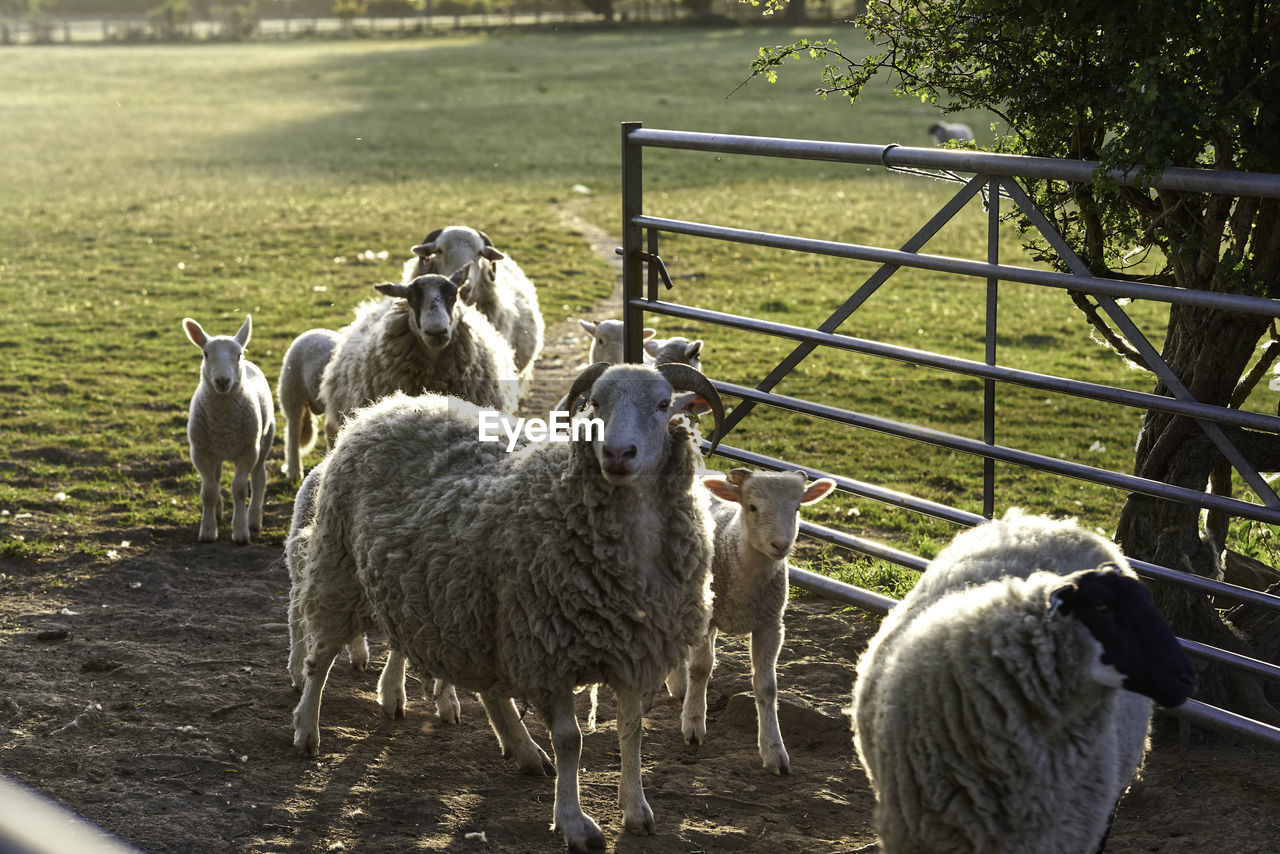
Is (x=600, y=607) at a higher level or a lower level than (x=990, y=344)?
lower

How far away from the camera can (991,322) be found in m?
5.02

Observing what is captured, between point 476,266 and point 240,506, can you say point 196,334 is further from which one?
point 476,266

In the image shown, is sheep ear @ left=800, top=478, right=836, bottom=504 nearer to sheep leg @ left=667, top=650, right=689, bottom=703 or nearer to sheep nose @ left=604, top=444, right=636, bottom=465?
sheep leg @ left=667, top=650, right=689, bottom=703

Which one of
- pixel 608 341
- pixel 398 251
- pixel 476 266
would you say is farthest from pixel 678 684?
pixel 398 251

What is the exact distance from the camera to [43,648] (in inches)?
228

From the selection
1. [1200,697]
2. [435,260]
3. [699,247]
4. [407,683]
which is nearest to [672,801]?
[407,683]

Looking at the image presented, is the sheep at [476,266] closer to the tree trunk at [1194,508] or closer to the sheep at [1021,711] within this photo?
the tree trunk at [1194,508]

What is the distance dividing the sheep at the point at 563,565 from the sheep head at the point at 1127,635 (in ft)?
5.33

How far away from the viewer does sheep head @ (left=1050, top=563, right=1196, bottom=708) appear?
116 inches

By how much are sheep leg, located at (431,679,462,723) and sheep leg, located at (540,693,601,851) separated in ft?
3.57

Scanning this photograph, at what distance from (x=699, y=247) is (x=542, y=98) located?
887 inches

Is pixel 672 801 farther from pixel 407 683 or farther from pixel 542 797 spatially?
pixel 407 683

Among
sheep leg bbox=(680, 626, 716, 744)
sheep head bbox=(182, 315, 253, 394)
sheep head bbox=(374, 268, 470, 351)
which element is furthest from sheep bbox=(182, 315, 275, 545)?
sheep leg bbox=(680, 626, 716, 744)

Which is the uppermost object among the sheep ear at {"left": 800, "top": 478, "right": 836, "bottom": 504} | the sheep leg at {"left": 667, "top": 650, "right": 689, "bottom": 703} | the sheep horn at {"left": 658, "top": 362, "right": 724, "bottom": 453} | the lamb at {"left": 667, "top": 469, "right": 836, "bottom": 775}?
the sheep horn at {"left": 658, "top": 362, "right": 724, "bottom": 453}
